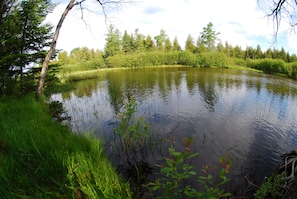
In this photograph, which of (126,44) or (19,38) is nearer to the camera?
(19,38)

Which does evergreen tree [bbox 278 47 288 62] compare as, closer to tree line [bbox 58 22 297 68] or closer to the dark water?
tree line [bbox 58 22 297 68]

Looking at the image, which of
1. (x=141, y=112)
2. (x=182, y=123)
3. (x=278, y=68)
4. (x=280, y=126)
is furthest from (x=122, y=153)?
(x=278, y=68)

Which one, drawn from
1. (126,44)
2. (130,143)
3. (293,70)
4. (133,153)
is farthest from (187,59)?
(133,153)

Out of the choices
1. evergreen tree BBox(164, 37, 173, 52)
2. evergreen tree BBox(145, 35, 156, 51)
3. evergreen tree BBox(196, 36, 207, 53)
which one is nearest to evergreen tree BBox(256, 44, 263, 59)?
evergreen tree BBox(196, 36, 207, 53)

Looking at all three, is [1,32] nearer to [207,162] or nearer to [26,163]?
[26,163]

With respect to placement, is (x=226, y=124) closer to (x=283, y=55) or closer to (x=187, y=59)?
(x=187, y=59)

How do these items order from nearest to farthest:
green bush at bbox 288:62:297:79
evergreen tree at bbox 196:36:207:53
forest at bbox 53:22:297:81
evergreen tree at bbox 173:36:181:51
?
green bush at bbox 288:62:297:79 < forest at bbox 53:22:297:81 < evergreen tree at bbox 196:36:207:53 < evergreen tree at bbox 173:36:181:51

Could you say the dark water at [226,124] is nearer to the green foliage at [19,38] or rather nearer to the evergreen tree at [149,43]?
Answer: the green foliage at [19,38]

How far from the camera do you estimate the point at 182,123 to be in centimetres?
795

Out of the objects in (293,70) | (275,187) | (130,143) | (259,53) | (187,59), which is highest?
(259,53)

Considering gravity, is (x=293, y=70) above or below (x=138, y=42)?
below

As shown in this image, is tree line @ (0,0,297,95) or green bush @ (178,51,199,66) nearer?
tree line @ (0,0,297,95)

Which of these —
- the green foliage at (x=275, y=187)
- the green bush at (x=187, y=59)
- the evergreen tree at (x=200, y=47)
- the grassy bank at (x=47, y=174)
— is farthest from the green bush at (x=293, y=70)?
the grassy bank at (x=47, y=174)

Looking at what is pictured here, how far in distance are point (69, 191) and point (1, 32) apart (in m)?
9.94
